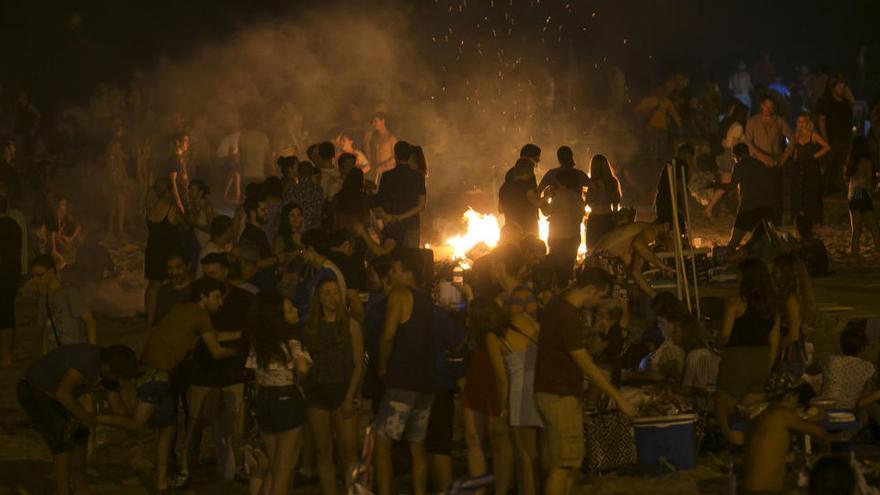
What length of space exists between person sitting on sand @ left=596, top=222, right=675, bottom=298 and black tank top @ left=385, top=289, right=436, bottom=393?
4917 mm

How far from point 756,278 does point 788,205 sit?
42.0ft

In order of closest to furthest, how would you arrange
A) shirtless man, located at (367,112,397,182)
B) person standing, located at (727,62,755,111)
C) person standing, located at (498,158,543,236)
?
person standing, located at (498,158,543,236) < shirtless man, located at (367,112,397,182) < person standing, located at (727,62,755,111)

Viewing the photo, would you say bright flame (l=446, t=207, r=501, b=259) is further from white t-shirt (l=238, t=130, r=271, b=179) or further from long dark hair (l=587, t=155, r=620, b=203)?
white t-shirt (l=238, t=130, r=271, b=179)

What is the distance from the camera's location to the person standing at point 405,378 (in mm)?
10078

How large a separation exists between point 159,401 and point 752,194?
8.72 meters

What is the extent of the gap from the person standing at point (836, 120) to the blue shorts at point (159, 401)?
43.1ft

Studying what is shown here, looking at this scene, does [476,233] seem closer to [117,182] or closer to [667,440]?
[117,182]

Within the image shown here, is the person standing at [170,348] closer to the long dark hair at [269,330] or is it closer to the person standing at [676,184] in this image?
the long dark hair at [269,330]

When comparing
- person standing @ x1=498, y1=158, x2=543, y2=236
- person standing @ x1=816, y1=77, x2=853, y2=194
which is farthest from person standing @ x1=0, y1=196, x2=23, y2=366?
person standing @ x1=816, y1=77, x2=853, y2=194

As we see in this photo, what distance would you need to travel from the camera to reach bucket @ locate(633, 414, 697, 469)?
37.0ft

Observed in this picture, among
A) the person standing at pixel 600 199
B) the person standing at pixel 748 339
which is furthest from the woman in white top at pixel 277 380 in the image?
the person standing at pixel 600 199

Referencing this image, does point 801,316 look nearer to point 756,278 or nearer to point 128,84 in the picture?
point 756,278

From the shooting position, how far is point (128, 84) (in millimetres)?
29859

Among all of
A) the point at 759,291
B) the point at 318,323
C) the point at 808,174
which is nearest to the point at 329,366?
the point at 318,323
